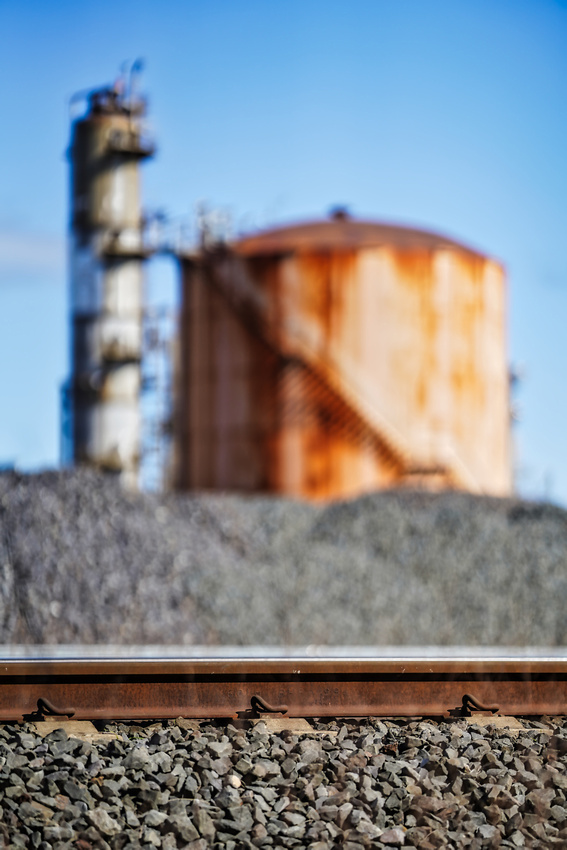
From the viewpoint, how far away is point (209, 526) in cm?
1335

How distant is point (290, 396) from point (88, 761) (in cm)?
1447

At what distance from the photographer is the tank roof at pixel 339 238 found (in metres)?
18.6

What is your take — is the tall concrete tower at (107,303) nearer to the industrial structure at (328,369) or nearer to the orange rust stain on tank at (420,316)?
the industrial structure at (328,369)

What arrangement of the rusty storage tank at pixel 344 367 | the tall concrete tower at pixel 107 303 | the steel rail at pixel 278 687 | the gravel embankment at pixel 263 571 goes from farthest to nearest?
the tall concrete tower at pixel 107 303 → the rusty storage tank at pixel 344 367 → the gravel embankment at pixel 263 571 → the steel rail at pixel 278 687

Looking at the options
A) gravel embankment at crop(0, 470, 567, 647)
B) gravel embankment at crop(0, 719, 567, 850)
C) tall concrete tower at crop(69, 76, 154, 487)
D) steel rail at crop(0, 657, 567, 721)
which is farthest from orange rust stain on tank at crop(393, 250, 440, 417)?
gravel embankment at crop(0, 719, 567, 850)

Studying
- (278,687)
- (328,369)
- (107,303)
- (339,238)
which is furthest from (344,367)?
(278,687)

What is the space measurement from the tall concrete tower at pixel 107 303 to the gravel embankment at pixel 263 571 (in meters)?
7.20

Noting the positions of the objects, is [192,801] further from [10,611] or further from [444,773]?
[10,611]

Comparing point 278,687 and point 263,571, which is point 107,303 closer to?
point 263,571

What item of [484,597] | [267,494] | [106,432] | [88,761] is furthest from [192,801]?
[106,432]

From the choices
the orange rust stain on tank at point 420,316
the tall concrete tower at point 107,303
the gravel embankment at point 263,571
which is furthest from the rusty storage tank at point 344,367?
the gravel embankment at point 263,571

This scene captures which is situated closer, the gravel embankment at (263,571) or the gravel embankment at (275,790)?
the gravel embankment at (275,790)

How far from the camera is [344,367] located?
728 inches

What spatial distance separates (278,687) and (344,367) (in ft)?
44.2
